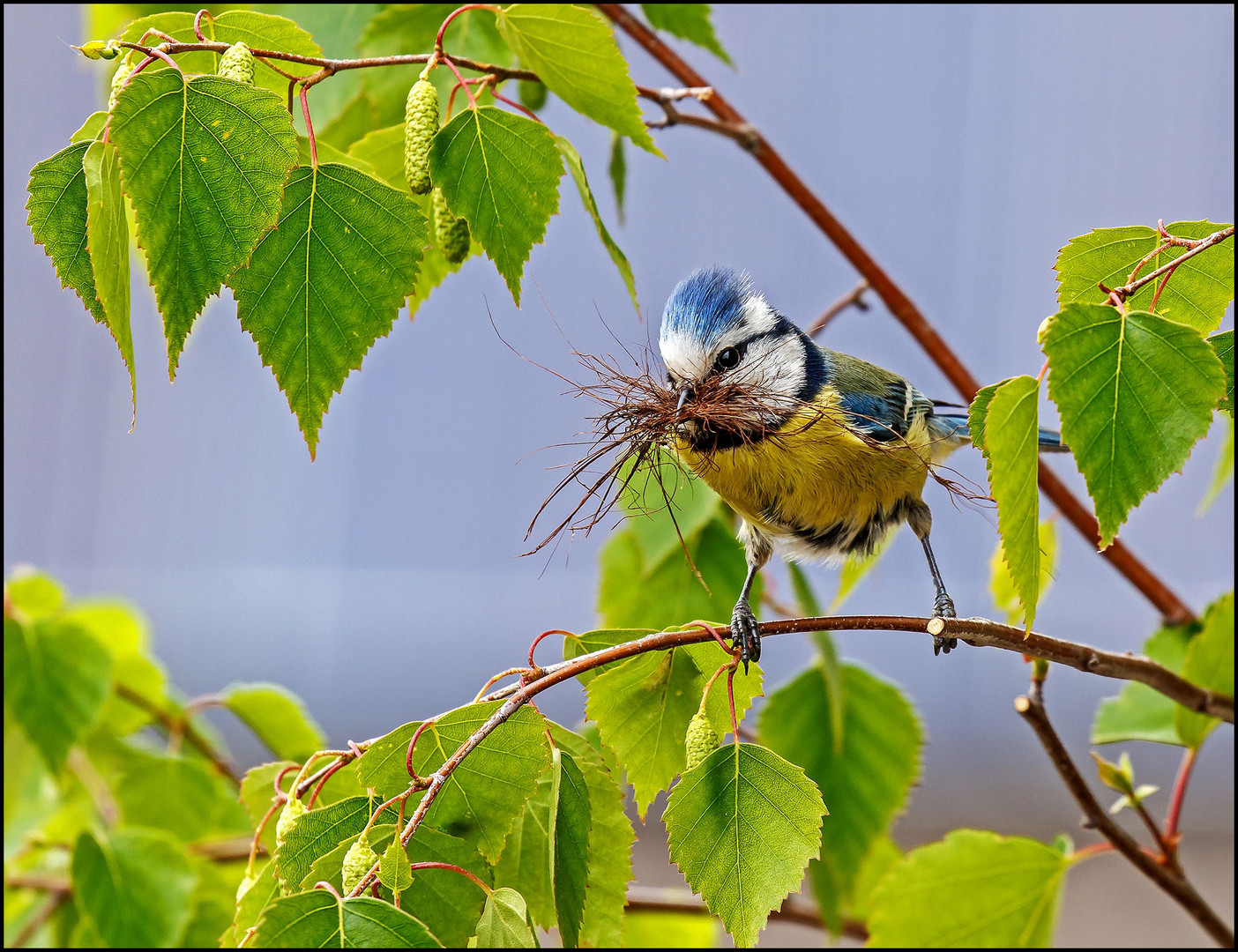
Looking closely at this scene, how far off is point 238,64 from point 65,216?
0.08 metres

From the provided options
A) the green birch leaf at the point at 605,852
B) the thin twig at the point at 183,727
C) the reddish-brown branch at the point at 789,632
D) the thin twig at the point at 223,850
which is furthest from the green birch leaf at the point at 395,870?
the thin twig at the point at 183,727

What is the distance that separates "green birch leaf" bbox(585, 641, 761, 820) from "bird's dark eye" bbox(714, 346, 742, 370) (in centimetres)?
23

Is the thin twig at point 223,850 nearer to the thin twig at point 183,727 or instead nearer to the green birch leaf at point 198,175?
the thin twig at point 183,727

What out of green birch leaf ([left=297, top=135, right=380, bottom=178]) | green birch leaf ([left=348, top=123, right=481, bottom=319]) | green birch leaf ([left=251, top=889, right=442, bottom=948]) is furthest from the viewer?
green birch leaf ([left=348, top=123, right=481, bottom=319])

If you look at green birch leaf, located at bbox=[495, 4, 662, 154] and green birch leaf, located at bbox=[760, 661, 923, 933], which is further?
green birch leaf, located at bbox=[760, 661, 923, 933]

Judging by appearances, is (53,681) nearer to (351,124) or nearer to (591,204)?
(351,124)

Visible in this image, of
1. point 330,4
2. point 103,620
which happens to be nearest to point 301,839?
point 330,4

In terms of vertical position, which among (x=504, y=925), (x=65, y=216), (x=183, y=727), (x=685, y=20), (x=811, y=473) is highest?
(x=685, y=20)

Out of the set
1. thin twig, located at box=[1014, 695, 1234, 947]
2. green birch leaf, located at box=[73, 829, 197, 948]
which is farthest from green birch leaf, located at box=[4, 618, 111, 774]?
thin twig, located at box=[1014, 695, 1234, 947]

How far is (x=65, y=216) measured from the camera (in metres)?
0.39

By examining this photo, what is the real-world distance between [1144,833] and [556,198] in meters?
2.03

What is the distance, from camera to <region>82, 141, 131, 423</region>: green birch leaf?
360mm

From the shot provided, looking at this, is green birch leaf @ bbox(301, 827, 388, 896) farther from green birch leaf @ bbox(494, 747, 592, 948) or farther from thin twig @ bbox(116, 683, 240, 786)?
thin twig @ bbox(116, 683, 240, 786)

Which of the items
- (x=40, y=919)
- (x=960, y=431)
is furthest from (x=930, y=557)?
(x=40, y=919)
